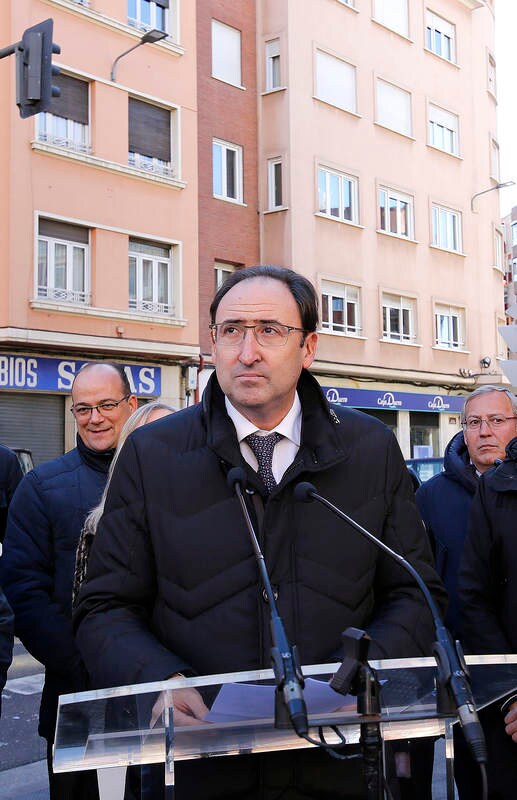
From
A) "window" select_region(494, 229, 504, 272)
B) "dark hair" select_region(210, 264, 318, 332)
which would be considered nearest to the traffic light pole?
"dark hair" select_region(210, 264, 318, 332)

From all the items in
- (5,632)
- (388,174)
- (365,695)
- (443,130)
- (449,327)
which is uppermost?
(443,130)

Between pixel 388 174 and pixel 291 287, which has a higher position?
pixel 388 174

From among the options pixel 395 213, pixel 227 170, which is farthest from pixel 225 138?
pixel 395 213

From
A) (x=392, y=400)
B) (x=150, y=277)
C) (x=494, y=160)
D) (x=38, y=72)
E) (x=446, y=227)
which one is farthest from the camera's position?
(x=494, y=160)

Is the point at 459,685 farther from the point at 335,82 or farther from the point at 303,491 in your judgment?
the point at 335,82

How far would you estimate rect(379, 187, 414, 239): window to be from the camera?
2698cm

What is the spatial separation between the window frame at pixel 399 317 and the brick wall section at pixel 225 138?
4419 mm

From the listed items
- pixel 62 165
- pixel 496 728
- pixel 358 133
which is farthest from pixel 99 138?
pixel 496 728

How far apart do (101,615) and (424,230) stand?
26.9 metres

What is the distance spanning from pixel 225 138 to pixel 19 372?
27.6 feet

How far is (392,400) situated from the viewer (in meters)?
26.8

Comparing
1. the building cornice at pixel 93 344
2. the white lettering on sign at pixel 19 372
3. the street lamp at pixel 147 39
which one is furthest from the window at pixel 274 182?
the white lettering on sign at pixel 19 372

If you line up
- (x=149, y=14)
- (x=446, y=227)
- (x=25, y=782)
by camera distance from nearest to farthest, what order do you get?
(x=25, y=782) → (x=149, y=14) → (x=446, y=227)

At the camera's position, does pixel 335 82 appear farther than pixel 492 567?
Yes
